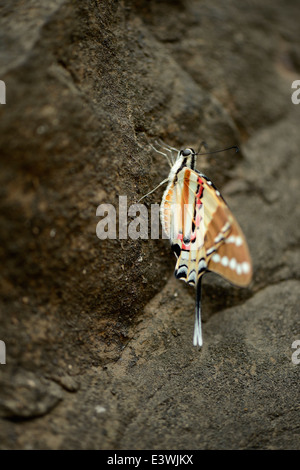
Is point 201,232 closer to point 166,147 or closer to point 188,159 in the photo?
point 188,159

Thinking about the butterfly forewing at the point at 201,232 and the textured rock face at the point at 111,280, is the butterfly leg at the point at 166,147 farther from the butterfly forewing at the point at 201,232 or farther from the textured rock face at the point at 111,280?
the butterfly forewing at the point at 201,232

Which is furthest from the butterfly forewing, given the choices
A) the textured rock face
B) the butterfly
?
the textured rock face

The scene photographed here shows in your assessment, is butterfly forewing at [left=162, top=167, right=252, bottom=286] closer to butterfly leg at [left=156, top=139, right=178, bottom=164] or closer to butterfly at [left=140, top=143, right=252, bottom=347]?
butterfly at [left=140, top=143, right=252, bottom=347]

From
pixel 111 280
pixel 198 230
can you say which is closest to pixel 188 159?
pixel 198 230

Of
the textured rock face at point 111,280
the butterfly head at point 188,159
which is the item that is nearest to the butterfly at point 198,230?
the butterfly head at point 188,159
